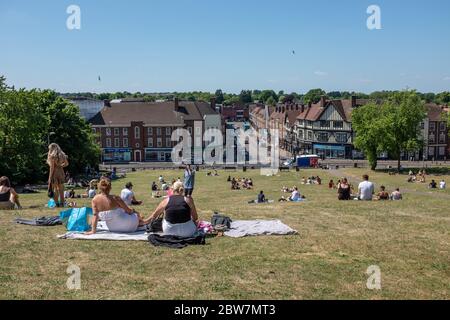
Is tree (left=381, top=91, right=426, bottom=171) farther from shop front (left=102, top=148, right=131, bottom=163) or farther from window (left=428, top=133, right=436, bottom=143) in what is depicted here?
shop front (left=102, top=148, right=131, bottom=163)

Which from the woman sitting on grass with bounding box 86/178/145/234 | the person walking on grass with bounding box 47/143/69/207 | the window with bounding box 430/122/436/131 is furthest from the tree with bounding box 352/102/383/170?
the woman sitting on grass with bounding box 86/178/145/234

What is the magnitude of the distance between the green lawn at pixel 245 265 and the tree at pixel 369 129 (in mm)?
54764

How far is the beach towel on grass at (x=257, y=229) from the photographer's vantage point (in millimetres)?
12891

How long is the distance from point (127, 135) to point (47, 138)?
4181 cm

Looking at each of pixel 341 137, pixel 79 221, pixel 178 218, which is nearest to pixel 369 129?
pixel 341 137

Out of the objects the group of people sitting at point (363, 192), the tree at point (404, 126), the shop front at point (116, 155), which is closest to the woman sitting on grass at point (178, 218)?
the group of people sitting at point (363, 192)

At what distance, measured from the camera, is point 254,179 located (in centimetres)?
5850

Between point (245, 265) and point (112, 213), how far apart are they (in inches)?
163

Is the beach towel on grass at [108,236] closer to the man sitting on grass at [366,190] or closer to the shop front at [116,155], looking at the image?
the man sitting on grass at [366,190]

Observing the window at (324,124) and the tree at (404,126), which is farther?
the window at (324,124)

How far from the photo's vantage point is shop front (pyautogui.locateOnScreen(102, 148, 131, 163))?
328 ft

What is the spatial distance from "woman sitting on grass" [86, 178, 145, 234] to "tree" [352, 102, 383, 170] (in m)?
58.8

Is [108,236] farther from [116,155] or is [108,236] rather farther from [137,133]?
[116,155]
